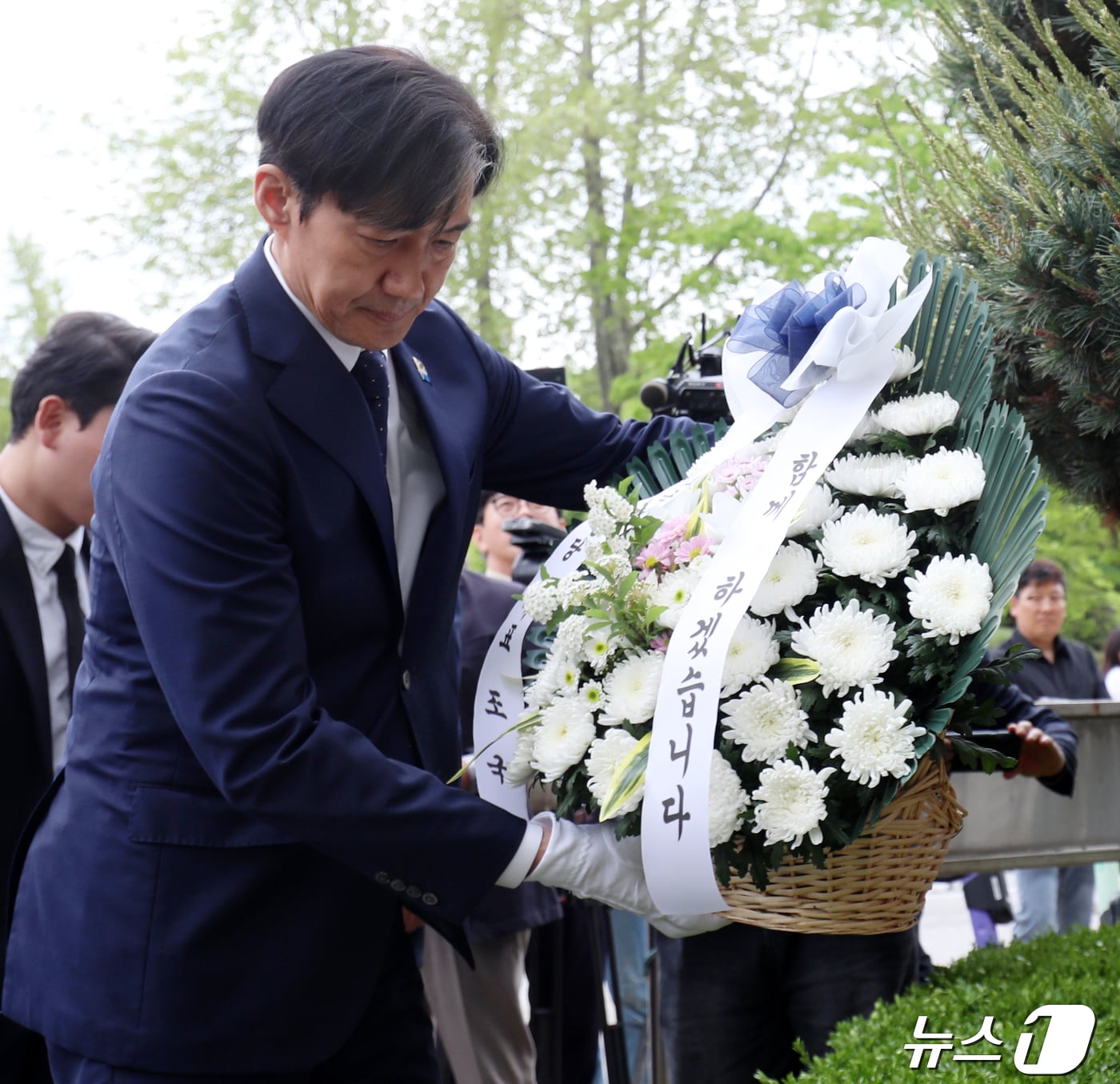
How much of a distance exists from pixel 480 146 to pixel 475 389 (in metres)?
0.45

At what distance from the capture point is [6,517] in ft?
9.12

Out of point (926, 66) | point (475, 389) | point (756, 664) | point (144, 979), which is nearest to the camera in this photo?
point (756, 664)

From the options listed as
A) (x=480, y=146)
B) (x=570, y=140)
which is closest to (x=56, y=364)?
(x=480, y=146)

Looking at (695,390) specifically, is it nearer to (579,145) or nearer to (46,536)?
(46,536)

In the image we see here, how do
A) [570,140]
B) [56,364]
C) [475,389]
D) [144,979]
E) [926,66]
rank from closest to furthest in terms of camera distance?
[144,979] → [475,389] → [926,66] → [56,364] → [570,140]

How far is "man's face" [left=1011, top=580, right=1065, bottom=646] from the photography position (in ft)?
19.3

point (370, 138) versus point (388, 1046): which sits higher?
point (370, 138)

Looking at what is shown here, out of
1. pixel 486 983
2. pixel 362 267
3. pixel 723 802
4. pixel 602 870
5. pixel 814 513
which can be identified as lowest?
pixel 486 983

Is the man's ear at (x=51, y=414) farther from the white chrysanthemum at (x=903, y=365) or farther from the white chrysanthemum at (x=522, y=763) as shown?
the white chrysanthemum at (x=903, y=365)

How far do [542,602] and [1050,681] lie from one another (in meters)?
4.53

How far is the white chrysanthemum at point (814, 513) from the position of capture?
1.74 meters

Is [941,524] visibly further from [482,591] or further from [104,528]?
[482,591]

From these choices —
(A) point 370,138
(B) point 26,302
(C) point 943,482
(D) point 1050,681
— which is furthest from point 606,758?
(B) point 26,302

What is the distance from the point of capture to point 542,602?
6.08ft
